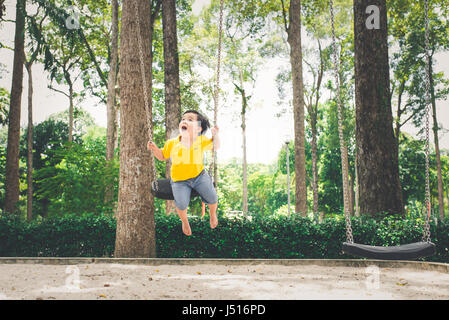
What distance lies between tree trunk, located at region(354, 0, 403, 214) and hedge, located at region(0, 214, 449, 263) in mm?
550

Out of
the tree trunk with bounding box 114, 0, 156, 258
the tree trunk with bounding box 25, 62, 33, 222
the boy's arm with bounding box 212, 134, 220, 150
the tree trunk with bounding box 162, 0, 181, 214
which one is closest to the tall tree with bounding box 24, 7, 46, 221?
the tree trunk with bounding box 25, 62, 33, 222

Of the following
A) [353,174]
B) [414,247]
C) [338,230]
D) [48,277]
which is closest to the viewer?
[414,247]

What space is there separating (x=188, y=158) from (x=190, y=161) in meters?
0.05

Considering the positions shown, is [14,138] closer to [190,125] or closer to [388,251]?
[190,125]

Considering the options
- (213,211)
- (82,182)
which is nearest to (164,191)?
(213,211)

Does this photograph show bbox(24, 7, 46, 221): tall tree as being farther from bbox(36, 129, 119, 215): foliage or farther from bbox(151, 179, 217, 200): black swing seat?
bbox(151, 179, 217, 200): black swing seat

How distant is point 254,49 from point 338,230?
69.2ft

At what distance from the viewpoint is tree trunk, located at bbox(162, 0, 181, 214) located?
12.9m

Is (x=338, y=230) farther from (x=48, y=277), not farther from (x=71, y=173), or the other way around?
(x=71, y=173)

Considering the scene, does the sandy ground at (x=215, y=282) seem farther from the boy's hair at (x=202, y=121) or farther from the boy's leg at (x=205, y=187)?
the boy's hair at (x=202, y=121)
